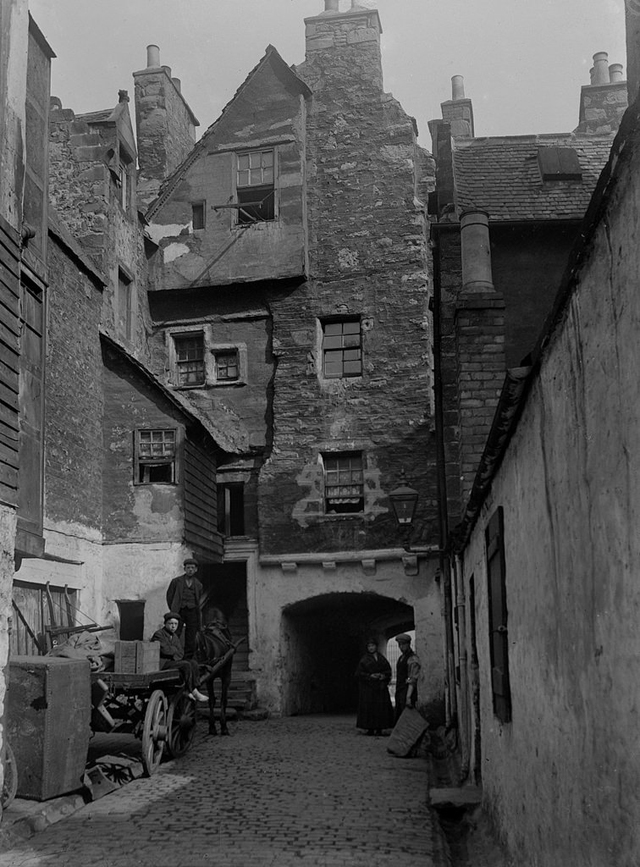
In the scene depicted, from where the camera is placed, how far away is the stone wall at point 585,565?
3133 mm

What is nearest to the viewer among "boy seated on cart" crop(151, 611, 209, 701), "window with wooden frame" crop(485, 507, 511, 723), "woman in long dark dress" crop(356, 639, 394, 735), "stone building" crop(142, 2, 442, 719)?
"window with wooden frame" crop(485, 507, 511, 723)

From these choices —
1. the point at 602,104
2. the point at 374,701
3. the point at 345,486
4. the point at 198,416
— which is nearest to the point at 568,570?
the point at 374,701

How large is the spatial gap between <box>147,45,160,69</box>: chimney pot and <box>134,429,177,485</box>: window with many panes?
1100cm

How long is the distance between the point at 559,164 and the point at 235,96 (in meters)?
10.1

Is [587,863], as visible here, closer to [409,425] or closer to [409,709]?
[409,709]

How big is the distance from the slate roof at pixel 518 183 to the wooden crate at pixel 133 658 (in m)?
7.63

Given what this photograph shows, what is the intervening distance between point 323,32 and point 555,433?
21.6 meters

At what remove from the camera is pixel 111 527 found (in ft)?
64.8

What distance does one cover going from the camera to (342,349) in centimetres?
2186

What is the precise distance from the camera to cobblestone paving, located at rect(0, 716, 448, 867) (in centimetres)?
740

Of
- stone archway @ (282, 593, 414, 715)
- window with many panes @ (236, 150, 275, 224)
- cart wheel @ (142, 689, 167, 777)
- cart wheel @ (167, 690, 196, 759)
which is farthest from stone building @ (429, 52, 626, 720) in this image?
window with many panes @ (236, 150, 275, 224)

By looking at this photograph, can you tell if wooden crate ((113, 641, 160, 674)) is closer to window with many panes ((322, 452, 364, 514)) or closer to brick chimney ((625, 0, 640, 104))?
brick chimney ((625, 0, 640, 104))

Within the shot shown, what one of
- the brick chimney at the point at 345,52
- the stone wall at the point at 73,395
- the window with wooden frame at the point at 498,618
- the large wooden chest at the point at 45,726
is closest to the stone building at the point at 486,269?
the window with wooden frame at the point at 498,618

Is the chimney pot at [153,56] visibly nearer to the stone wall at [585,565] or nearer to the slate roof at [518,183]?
the slate roof at [518,183]
